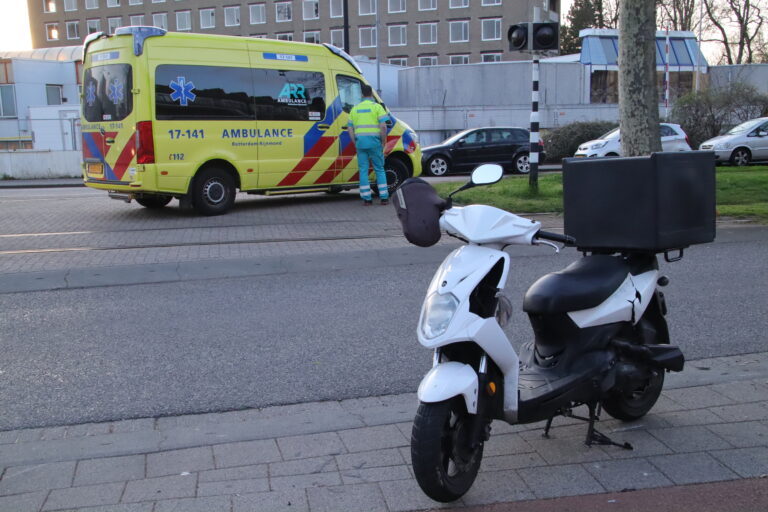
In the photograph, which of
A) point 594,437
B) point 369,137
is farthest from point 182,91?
point 594,437

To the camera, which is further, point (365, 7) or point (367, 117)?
point (365, 7)

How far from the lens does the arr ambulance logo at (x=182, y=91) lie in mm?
11492

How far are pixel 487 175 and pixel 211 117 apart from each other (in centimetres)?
940

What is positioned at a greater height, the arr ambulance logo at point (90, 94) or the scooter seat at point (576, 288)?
the arr ambulance logo at point (90, 94)

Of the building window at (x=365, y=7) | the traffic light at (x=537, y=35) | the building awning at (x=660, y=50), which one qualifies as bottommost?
the traffic light at (x=537, y=35)

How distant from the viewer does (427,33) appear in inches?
2837

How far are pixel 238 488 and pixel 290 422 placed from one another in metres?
0.79

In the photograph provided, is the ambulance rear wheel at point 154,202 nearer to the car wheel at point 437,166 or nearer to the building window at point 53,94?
the car wheel at point 437,166

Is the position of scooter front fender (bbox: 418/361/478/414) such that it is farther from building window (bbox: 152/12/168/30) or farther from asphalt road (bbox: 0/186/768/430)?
building window (bbox: 152/12/168/30)

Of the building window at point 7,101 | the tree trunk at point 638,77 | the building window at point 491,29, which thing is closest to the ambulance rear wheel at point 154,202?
the tree trunk at point 638,77

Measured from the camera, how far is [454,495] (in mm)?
3189

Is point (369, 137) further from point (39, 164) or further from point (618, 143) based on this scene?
point (39, 164)

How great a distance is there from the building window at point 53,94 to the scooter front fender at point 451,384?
41281mm

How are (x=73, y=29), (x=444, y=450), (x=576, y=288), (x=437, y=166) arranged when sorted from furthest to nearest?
(x=73, y=29)
(x=437, y=166)
(x=576, y=288)
(x=444, y=450)
